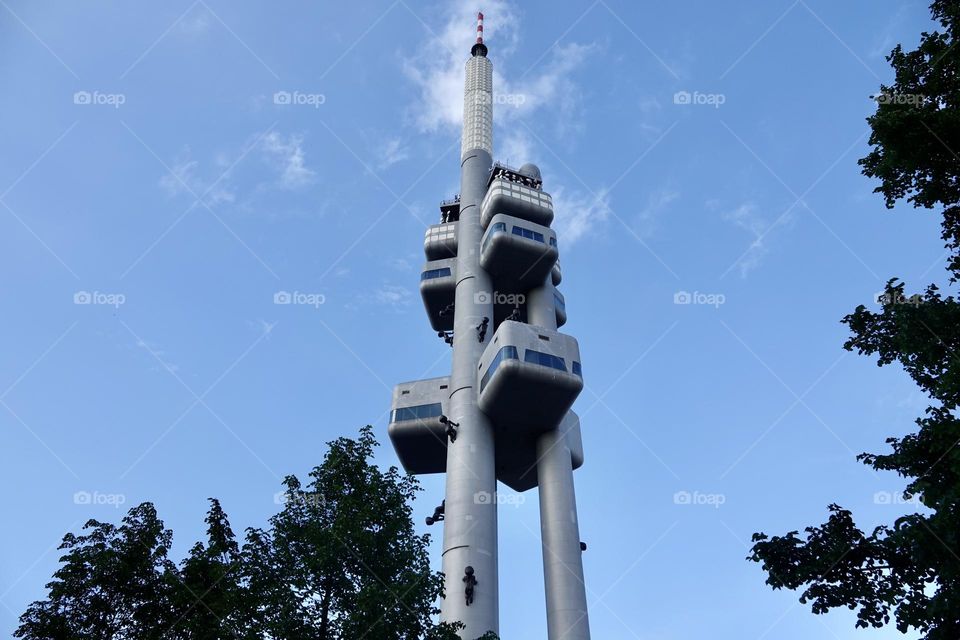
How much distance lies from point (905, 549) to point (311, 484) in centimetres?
1641

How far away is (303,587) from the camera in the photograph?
20516 millimetres

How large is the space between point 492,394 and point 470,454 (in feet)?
15.1

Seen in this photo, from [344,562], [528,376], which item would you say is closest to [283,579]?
[344,562]

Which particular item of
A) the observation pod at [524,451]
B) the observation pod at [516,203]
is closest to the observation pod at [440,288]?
the observation pod at [516,203]

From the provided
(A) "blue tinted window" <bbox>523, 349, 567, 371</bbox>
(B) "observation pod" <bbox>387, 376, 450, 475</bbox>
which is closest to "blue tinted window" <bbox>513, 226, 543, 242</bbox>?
(B) "observation pod" <bbox>387, 376, 450, 475</bbox>

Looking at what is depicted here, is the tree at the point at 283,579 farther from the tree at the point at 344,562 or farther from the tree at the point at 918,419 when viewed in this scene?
the tree at the point at 918,419

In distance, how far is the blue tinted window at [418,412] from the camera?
58.3 m

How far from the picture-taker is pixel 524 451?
58.3 meters

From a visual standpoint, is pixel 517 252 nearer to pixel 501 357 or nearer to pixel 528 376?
pixel 501 357

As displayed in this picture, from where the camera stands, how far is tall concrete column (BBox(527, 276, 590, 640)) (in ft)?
154

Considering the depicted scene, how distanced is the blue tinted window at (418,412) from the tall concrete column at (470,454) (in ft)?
6.80

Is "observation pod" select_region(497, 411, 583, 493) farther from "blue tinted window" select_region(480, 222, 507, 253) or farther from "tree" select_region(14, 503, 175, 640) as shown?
"tree" select_region(14, 503, 175, 640)

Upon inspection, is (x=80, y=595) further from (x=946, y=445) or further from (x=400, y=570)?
(x=946, y=445)

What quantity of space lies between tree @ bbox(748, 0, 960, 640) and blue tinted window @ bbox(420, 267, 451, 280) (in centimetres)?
4893
